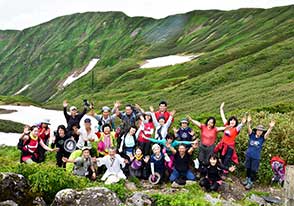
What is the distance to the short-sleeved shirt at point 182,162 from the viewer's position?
17.8 m

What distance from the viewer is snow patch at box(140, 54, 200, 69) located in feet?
458

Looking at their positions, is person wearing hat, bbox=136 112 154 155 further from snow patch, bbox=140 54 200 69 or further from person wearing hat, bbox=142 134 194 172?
snow patch, bbox=140 54 200 69

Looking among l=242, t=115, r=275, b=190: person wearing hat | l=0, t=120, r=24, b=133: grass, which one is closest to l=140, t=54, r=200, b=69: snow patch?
l=0, t=120, r=24, b=133: grass

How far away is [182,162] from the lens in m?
17.8

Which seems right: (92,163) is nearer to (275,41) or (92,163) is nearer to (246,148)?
(246,148)

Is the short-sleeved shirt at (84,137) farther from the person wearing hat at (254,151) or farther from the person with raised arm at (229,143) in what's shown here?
the person wearing hat at (254,151)

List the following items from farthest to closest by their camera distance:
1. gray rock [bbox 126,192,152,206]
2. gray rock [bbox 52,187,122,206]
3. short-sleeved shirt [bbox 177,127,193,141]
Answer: short-sleeved shirt [bbox 177,127,193,141] < gray rock [bbox 126,192,152,206] < gray rock [bbox 52,187,122,206]

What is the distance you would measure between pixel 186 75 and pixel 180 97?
1078 inches

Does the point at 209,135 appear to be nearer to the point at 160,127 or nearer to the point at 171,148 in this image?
the point at 171,148

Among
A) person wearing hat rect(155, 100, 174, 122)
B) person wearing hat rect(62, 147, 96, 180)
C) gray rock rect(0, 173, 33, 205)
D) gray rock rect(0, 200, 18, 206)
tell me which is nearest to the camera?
gray rock rect(0, 200, 18, 206)

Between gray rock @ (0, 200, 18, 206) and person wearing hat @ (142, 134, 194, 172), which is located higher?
person wearing hat @ (142, 134, 194, 172)

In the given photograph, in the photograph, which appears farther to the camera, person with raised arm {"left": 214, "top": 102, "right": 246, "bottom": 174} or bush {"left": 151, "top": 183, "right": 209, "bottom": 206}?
person with raised arm {"left": 214, "top": 102, "right": 246, "bottom": 174}

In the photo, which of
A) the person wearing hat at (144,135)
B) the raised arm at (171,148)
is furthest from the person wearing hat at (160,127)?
the raised arm at (171,148)

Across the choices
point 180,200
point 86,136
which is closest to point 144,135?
point 86,136
